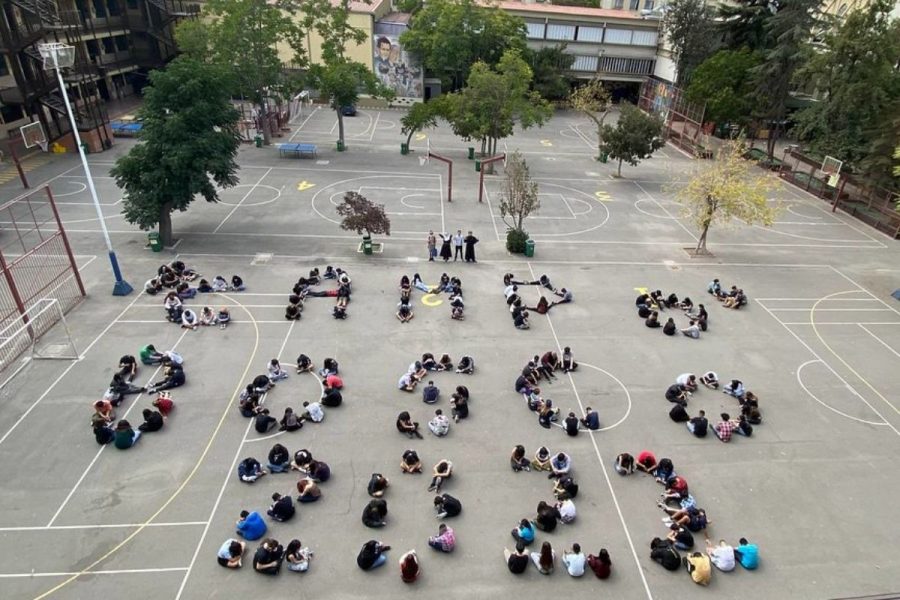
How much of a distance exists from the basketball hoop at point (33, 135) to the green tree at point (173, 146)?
16.7m

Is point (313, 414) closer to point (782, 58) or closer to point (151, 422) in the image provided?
point (151, 422)

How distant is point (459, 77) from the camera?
2461 inches

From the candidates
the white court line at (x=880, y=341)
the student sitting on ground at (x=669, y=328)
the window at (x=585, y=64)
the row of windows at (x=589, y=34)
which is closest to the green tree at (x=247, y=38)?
the student sitting on ground at (x=669, y=328)

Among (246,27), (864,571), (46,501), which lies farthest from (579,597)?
(246,27)

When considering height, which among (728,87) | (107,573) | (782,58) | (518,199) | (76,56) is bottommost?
(107,573)

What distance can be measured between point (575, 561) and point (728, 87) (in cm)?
5077

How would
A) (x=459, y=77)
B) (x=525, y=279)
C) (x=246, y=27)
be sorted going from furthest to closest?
(x=459, y=77) → (x=246, y=27) → (x=525, y=279)

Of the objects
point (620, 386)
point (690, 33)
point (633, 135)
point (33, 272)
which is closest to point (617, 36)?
point (690, 33)

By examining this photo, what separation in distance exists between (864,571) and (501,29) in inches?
2209

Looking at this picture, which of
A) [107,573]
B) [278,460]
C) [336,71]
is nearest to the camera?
[107,573]

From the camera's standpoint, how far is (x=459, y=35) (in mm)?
56875

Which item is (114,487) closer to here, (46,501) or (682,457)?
(46,501)

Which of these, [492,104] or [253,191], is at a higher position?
[492,104]

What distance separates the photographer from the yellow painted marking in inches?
934
